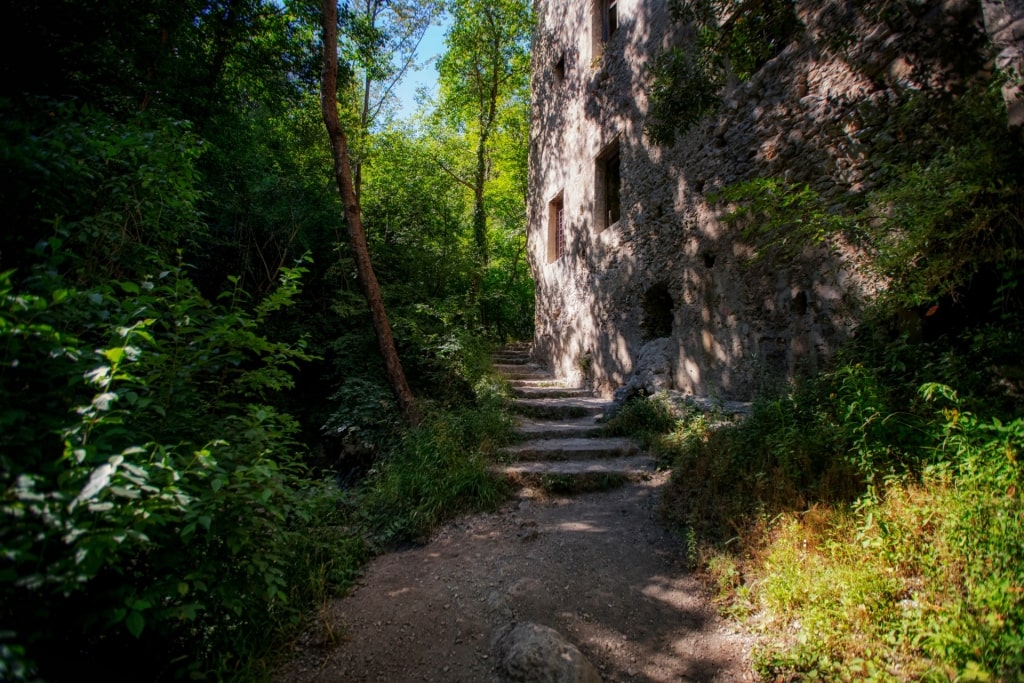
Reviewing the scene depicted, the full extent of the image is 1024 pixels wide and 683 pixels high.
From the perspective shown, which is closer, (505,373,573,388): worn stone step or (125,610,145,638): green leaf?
(125,610,145,638): green leaf

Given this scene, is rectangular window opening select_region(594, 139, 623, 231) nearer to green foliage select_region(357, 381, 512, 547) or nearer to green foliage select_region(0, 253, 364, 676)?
green foliage select_region(357, 381, 512, 547)

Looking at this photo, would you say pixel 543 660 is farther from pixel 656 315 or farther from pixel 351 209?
pixel 656 315

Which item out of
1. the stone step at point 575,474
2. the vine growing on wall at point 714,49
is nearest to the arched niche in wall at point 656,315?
the stone step at point 575,474

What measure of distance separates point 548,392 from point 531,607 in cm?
497

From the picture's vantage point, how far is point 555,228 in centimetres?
1126

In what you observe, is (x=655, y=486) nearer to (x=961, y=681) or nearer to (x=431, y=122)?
(x=961, y=681)

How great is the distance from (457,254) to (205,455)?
7861 mm

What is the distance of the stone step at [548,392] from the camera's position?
25.1 feet

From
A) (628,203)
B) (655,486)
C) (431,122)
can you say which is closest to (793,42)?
(628,203)

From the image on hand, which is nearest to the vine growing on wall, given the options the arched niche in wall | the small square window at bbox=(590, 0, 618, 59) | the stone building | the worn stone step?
the stone building

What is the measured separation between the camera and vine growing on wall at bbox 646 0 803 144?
13.5 ft

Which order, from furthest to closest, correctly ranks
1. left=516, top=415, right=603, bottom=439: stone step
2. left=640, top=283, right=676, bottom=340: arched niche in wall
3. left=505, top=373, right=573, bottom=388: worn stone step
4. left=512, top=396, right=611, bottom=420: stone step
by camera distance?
1. left=505, top=373, right=573, bottom=388: worn stone step
2. left=640, top=283, right=676, bottom=340: arched niche in wall
3. left=512, top=396, right=611, bottom=420: stone step
4. left=516, top=415, right=603, bottom=439: stone step

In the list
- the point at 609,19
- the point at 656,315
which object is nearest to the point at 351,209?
the point at 656,315

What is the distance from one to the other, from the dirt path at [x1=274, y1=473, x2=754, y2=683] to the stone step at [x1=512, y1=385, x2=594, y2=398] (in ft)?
11.6
